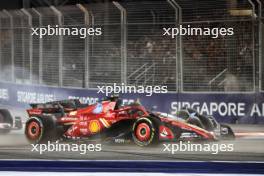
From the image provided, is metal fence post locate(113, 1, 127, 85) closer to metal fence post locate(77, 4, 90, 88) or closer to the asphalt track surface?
metal fence post locate(77, 4, 90, 88)

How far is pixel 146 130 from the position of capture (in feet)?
26.5

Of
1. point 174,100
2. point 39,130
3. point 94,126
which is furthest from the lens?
point 39,130

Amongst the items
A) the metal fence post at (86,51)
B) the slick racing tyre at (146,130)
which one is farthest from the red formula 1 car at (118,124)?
the metal fence post at (86,51)

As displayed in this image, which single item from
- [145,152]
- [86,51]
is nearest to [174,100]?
[145,152]

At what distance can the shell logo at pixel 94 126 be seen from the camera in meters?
8.17

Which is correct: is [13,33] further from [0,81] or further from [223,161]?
[223,161]

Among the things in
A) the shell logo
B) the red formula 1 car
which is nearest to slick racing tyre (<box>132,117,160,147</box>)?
the red formula 1 car

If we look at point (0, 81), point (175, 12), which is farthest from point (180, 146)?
point (0, 81)

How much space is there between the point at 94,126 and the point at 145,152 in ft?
2.14

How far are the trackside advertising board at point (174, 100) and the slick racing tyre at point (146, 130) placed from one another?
15cm

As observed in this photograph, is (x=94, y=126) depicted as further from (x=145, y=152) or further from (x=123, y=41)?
(x=123, y=41)

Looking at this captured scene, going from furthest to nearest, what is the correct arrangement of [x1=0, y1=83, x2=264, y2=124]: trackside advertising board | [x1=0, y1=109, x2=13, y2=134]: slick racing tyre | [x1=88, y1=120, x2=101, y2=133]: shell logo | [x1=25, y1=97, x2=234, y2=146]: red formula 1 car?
[x1=0, y1=109, x2=13, y2=134]: slick racing tyre < [x1=88, y1=120, x2=101, y2=133]: shell logo < [x1=25, y1=97, x2=234, y2=146]: red formula 1 car < [x1=0, y1=83, x2=264, y2=124]: trackside advertising board

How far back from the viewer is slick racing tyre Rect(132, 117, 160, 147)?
8078 millimetres

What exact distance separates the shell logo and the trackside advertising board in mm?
230
